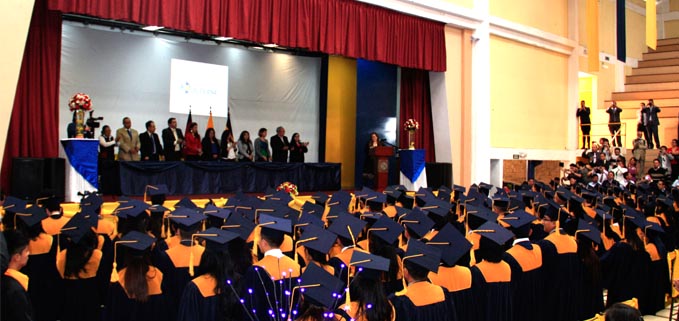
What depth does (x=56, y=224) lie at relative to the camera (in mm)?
5652

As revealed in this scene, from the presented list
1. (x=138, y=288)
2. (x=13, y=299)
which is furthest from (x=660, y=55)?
(x=13, y=299)

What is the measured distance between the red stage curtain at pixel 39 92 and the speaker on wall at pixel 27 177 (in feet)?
3.76

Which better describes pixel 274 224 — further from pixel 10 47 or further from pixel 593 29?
pixel 593 29

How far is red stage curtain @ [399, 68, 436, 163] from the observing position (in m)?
15.7

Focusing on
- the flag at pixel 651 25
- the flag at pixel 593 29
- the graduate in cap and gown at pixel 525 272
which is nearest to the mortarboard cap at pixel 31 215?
the graduate in cap and gown at pixel 525 272

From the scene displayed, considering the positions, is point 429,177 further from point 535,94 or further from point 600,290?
point 600,290

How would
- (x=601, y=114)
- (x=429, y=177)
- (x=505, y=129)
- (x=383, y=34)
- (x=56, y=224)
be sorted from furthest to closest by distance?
(x=601, y=114)
(x=505, y=129)
(x=429, y=177)
(x=383, y=34)
(x=56, y=224)

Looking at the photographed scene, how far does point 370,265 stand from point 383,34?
10510mm

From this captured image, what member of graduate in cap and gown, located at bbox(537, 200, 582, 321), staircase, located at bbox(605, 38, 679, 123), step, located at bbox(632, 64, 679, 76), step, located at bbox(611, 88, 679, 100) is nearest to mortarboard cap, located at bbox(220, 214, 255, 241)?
graduate in cap and gown, located at bbox(537, 200, 582, 321)

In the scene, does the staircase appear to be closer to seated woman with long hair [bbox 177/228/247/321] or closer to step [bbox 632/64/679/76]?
step [bbox 632/64/679/76]

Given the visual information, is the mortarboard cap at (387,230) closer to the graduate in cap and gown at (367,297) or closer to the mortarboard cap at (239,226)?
the mortarboard cap at (239,226)

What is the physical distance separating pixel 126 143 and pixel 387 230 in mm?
7821

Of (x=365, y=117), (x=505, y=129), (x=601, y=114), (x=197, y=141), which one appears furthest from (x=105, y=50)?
(x=601, y=114)

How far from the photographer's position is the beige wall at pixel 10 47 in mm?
8234
